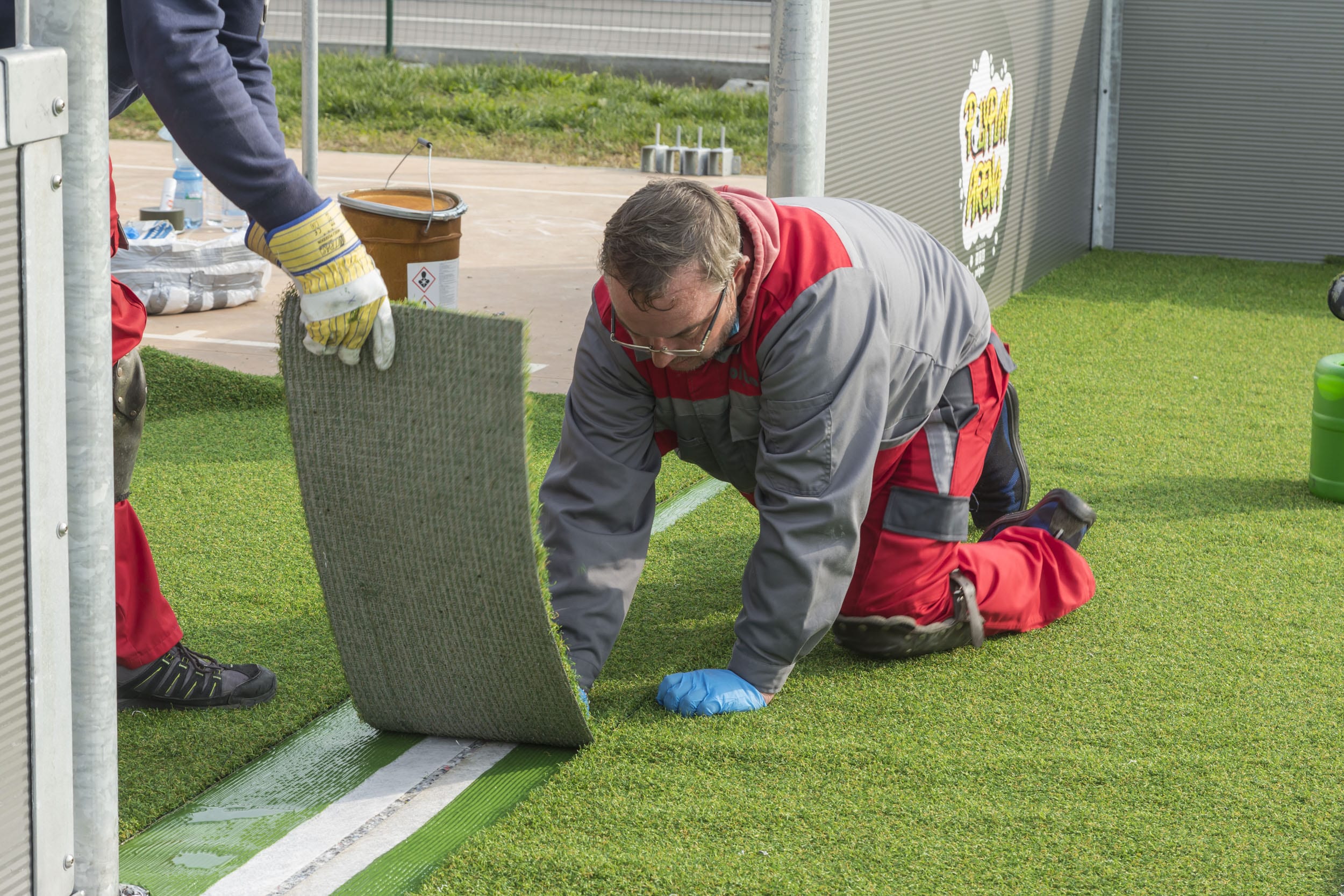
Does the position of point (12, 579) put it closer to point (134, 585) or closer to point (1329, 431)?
point (134, 585)

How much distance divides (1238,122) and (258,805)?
6.95 meters

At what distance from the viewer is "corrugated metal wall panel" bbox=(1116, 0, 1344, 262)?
7.52m

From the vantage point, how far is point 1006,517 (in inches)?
133

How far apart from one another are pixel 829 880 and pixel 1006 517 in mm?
1531

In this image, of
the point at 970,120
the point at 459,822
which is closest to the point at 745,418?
the point at 459,822

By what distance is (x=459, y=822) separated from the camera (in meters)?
2.24

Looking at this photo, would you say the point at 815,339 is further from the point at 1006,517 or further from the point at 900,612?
the point at 1006,517

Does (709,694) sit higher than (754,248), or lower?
lower

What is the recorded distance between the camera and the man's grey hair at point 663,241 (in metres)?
2.21

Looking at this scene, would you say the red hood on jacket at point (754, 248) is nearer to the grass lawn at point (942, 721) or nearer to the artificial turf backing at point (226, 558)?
the artificial turf backing at point (226, 558)

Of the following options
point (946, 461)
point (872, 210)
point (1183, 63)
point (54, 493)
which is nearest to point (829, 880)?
point (946, 461)

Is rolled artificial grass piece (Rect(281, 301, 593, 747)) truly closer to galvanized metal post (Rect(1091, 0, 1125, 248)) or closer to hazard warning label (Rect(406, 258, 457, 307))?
hazard warning label (Rect(406, 258, 457, 307))

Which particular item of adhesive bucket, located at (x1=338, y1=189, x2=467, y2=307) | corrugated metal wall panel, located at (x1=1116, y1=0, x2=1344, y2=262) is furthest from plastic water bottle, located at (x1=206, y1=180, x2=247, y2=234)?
corrugated metal wall panel, located at (x1=1116, y1=0, x2=1344, y2=262)

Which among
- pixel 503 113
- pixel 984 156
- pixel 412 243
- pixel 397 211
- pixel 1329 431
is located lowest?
pixel 1329 431
